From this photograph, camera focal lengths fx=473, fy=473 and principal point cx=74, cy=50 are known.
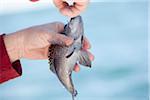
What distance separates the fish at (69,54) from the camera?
1600 millimetres

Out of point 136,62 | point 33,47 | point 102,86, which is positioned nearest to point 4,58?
point 33,47

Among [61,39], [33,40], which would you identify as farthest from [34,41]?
[61,39]

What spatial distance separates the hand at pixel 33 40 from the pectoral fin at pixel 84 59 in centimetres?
10

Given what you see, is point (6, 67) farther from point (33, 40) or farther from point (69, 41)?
point (69, 41)

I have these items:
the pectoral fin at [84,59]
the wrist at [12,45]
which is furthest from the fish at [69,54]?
the wrist at [12,45]

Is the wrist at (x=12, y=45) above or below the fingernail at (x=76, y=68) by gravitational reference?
above

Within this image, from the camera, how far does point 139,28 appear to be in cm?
Answer: 180

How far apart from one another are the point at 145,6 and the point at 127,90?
326 mm

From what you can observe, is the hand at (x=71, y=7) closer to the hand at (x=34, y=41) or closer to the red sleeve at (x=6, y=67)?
the hand at (x=34, y=41)

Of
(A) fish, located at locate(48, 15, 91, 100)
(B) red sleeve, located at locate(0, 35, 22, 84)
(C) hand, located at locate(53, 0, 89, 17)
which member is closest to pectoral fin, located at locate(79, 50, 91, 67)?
(A) fish, located at locate(48, 15, 91, 100)

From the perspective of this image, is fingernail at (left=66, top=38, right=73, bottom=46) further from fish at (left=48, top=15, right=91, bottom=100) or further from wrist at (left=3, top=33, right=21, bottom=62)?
wrist at (left=3, top=33, right=21, bottom=62)

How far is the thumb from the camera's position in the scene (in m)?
1.59

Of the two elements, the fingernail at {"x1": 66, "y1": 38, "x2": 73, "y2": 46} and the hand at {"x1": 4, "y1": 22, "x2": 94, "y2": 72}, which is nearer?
the fingernail at {"x1": 66, "y1": 38, "x2": 73, "y2": 46}

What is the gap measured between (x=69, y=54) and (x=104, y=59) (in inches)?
8.9
